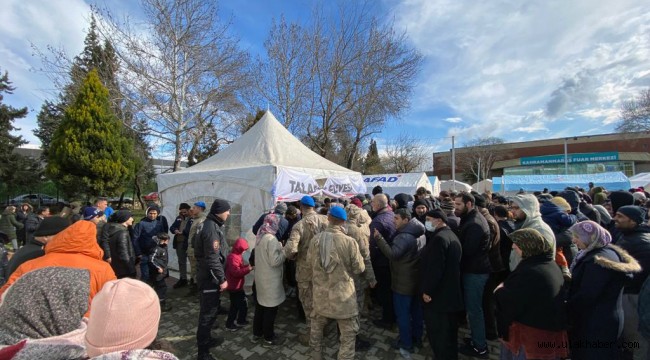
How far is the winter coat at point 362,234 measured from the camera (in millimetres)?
3560

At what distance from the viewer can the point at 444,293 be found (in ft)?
9.70

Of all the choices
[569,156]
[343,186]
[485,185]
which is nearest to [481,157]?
[569,156]

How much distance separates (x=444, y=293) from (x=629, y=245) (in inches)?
71.7

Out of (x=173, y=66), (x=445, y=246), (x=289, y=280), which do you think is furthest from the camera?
(x=173, y=66)

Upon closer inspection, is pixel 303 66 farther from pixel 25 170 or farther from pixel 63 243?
pixel 25 170

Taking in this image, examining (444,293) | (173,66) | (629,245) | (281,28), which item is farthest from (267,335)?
(281,28)

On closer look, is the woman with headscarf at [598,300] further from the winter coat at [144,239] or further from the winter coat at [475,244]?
the winter coat at [144,239]

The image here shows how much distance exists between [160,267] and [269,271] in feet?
7.94

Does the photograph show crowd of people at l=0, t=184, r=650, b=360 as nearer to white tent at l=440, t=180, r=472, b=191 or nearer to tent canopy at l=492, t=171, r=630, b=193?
tent canopy at l=492, t=171, r=630, b=193

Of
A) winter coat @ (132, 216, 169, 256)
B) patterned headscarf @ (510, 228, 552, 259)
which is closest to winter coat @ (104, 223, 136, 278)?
winter coat @ (132, 216, 169, 256)

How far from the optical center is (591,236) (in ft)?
7.71

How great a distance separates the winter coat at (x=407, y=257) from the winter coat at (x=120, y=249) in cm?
400

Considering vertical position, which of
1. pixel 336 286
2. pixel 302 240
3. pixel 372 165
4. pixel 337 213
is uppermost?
pixel 372 165

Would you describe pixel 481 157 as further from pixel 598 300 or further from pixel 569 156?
pixel 598 300
